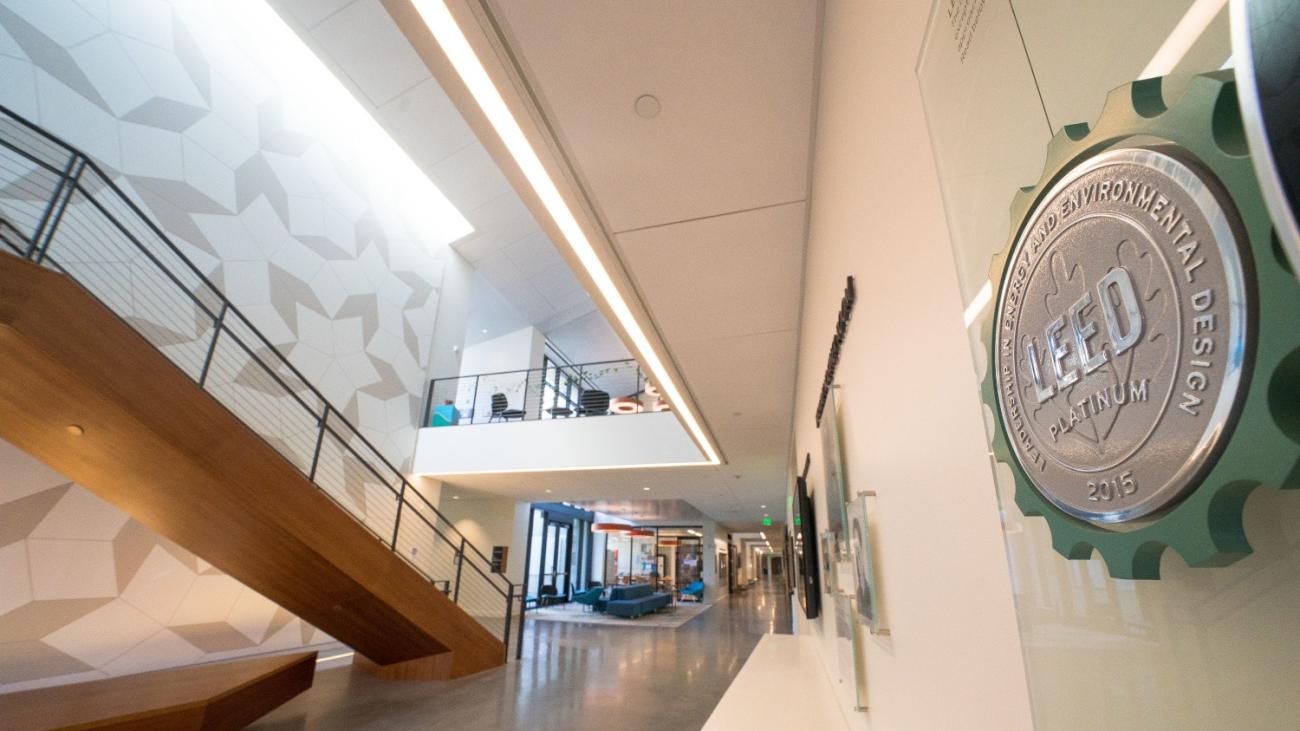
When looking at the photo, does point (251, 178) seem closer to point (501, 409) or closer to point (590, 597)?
point (501, 409)

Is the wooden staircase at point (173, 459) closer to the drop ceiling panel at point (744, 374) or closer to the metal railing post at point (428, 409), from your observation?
the drop ceiling panel at point (744, 374)

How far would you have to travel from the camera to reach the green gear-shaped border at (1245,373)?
0.28 m

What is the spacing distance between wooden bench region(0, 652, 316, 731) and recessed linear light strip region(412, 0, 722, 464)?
409cm

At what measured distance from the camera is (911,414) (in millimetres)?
1210

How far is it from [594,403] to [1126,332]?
10.3 metres

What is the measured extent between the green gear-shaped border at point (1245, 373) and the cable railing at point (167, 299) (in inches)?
216

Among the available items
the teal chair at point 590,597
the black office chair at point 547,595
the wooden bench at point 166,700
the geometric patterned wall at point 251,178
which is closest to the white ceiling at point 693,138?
the wooden bench at point 166,700

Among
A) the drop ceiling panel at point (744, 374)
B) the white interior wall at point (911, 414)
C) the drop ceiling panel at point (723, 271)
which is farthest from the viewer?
the drop ceiling panel at point (744, 374)

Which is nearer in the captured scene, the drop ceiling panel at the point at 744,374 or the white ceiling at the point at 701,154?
the white ceiling at the point at 701,154

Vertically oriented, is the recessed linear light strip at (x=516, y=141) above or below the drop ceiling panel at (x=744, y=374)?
above

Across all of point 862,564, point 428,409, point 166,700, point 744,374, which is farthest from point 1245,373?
point 428,409

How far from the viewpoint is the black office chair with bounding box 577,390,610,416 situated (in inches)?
407

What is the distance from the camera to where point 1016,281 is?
0.58 meters

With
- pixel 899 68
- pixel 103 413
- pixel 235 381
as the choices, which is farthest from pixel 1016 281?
pixel 235 381
